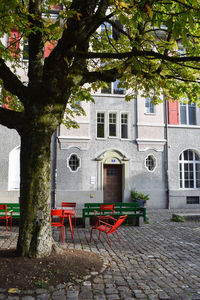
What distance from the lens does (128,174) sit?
635 inches

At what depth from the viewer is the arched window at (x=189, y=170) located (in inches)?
677

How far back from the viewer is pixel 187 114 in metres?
17.8

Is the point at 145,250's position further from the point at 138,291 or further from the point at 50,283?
the point at 50,283

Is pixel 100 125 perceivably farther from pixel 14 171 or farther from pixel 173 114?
pixel 14 171

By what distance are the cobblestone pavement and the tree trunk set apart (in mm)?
1068

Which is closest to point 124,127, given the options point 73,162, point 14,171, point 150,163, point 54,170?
point 150,163

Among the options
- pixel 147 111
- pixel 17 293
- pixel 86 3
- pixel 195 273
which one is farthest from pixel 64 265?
pixel 147 111

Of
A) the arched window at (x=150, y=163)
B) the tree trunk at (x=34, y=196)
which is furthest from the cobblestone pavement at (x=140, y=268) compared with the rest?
the arched window at (x=150, y=163)

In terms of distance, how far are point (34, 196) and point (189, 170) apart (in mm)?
14166

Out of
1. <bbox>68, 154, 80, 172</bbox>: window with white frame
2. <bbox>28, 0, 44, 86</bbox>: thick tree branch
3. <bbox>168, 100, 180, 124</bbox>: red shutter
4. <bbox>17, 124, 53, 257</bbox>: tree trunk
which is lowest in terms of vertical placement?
<bbox>17, 124, 53, 257</bbox>: tree trunk

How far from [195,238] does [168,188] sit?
804 centimetres

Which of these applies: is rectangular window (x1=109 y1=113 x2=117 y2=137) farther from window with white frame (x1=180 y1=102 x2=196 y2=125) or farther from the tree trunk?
the tree trunk

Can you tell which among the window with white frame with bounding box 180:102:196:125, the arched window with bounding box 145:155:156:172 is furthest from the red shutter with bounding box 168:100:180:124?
the arched window with bounding box 145:155:156:172

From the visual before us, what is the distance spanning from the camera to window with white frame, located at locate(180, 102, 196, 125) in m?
17.8
